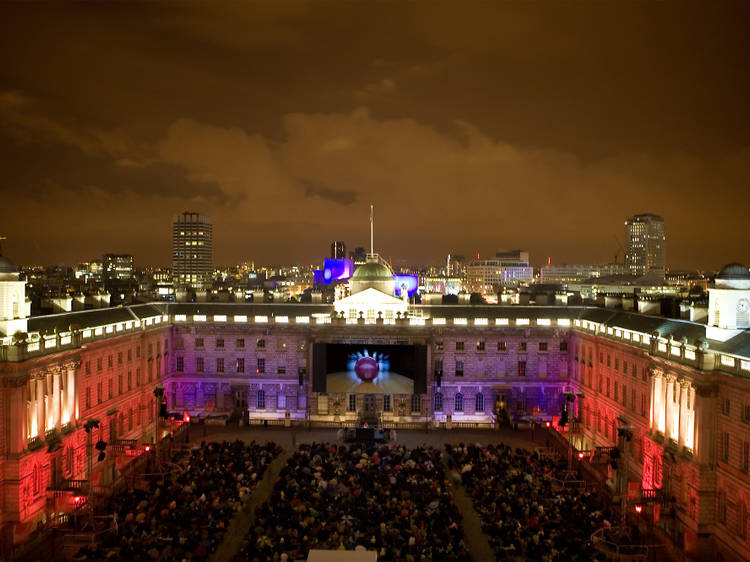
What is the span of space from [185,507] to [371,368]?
33.1 meters

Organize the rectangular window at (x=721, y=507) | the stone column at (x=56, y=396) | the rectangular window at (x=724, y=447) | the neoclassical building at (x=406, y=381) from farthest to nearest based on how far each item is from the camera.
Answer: the stone column at (x=56, y=396), the neoclassical building at (x=406, y=381), the rectangular window at (x=724, y=447), the rectangular window at (x=721, y=507)

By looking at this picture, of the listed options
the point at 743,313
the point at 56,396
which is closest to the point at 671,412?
the point at 743,313

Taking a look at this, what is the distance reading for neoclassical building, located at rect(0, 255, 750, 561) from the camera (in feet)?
140

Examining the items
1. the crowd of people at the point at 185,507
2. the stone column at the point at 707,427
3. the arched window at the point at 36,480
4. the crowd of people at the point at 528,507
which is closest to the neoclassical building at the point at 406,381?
the stone column at the point at 707,427

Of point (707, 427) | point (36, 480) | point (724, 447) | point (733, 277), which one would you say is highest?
point (733, 277)

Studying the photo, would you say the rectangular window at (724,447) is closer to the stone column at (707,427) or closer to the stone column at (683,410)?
the stone column at (707,427)

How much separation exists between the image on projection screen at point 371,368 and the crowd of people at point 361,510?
18.8 metres

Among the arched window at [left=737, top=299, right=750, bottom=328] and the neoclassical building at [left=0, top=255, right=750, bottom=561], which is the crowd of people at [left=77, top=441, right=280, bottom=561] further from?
the arched window at [left=737, top=299, right=750, bottom=328]

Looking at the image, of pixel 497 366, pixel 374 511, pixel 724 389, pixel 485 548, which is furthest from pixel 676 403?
pixel 497 366

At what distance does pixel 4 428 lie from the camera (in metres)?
43.4

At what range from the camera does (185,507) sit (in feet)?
136

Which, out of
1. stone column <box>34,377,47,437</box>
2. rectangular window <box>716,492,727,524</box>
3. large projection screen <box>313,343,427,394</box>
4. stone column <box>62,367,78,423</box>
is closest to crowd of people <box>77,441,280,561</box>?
stone column <box>34,377,47,437</box>

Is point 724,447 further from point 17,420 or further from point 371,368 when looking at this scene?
point 17,420

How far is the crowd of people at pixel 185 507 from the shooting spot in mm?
36031
